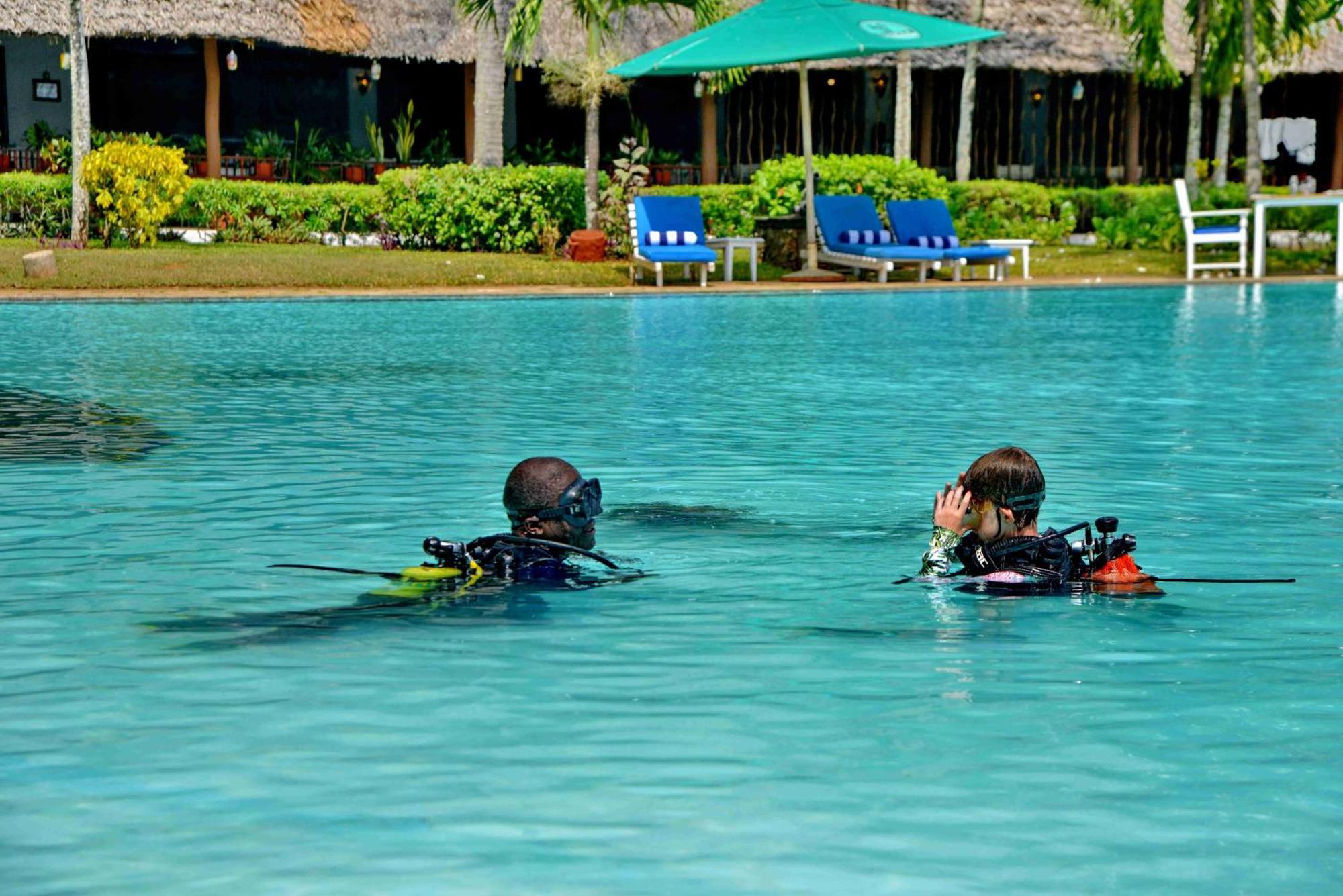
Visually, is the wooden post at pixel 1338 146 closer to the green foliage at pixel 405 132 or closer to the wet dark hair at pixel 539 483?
the green foliage at pixel 405 132

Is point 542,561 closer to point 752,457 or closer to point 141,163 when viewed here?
point 752,457

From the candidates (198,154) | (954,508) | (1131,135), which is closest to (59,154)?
(198,154)

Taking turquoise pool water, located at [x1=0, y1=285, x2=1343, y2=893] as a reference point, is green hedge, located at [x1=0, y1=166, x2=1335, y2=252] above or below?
above

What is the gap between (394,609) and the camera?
600cm

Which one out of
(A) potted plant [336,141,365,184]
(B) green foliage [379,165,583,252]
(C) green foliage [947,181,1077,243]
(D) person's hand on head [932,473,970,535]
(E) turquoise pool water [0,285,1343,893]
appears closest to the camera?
(E) turquoise pool water [0,285,1343,893]

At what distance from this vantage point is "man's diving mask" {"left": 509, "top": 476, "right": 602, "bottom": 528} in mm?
5785

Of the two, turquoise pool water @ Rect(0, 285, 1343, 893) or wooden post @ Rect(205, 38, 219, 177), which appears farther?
wooden post @ Rect(205, 38, 219, 177)

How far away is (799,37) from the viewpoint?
2197 cm

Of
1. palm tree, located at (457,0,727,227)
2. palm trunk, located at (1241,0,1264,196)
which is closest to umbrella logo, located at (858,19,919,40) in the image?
palm tree, located at (457,0,727,227)

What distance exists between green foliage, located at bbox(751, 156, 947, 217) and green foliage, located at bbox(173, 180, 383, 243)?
211 inches

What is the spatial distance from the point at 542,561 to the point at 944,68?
28703 millimetres

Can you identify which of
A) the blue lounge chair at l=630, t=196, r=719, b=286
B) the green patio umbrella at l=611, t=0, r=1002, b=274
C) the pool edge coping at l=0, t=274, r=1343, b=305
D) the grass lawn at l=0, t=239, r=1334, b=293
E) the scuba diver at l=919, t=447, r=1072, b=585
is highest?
the green patio umbrella at l=611, t=0, r=1002, b=274

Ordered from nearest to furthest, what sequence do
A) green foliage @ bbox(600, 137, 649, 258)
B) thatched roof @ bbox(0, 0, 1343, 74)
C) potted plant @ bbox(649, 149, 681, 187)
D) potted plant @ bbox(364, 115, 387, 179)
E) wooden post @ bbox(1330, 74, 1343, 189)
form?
green foliage @ bbox(600, 137, 649, 258) → thatched roof @ bbox(0, 0, 1343, 74) → potted plant @ bbox(364, 115, 387, 179) → potted plant @ bbox(649, 149, 681, 187) → wooden post @ bbox(1330, 74, 1343, 189)

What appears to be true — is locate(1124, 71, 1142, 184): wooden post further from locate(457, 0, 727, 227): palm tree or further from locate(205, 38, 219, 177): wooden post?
locate(205, 38, 219, 177): wooden post
